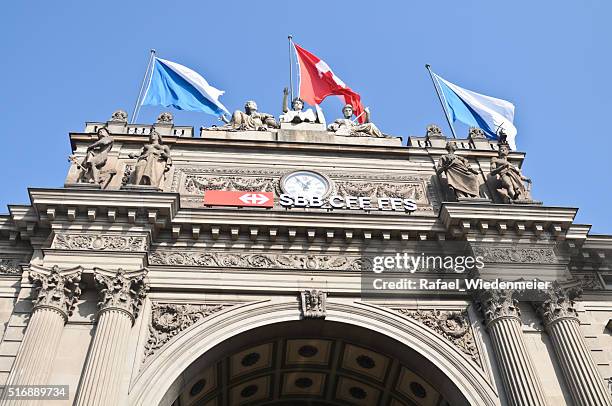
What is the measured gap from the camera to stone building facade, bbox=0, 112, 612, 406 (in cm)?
1537

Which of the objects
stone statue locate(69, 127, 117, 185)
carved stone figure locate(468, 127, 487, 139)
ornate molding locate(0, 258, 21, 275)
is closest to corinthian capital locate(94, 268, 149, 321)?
ornate molding locate(0, 258, 21, 275)

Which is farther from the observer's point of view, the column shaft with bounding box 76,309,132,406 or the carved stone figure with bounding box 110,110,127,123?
the carved stone figure with bounding box 110,110,127,123

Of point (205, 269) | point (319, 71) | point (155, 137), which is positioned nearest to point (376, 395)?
point (205, 269)

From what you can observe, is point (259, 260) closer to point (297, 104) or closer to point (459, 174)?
point (459, 174)

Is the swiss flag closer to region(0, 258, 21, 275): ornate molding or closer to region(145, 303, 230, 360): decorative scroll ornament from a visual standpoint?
region(145, 303, 230, 360): decorative scroll ornament

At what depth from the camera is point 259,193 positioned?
19.8 meters

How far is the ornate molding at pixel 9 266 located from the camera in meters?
17.4

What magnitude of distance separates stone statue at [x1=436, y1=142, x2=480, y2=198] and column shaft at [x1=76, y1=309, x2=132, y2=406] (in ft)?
36.6

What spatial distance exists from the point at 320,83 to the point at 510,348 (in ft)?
47.3

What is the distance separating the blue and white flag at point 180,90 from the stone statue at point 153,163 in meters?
4.01

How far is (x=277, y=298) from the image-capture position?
56.4 ft

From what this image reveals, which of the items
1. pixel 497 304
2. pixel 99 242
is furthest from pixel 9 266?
pixel 497 304

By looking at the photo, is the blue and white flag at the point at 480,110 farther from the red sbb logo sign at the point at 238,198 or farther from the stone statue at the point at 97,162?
the stone statue at the point at 97,162

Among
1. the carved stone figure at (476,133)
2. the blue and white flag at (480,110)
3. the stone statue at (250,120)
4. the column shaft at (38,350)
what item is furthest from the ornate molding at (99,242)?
the blue and white flag at (480,110)
